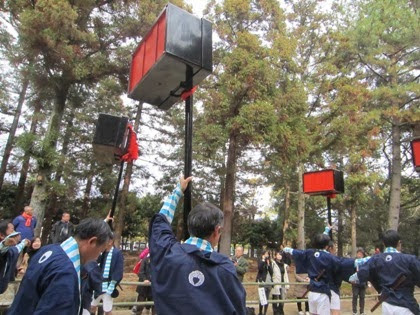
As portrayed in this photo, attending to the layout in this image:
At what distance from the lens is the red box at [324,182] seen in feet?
22.3

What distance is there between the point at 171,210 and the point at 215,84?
1130cm

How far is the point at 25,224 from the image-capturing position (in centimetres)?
819

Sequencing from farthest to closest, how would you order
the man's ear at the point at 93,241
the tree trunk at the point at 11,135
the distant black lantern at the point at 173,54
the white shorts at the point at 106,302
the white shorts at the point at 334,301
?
the tree trunk at the point at 11,135 < the white shorts at the point at 334,301 < the white shorts at the point at 106,302 < the distant black lantern at the point at 173,54 < the man's ear at the point at 93,241

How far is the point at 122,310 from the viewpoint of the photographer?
29.6ft

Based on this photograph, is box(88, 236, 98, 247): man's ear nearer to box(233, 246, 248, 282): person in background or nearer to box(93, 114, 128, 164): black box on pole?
box(93, 114, 128, 164): black box on pole

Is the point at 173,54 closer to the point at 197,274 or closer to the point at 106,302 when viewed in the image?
the point at 197,274

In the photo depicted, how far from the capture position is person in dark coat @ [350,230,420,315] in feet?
14.8

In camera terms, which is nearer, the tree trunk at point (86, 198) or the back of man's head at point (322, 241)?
the back of man's head at point (322, 241)

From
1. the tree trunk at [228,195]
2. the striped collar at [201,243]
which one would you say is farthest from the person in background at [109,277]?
the tree trunk at [228,195]

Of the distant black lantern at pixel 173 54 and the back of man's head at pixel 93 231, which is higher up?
the distant black lantern at pixel 173 54

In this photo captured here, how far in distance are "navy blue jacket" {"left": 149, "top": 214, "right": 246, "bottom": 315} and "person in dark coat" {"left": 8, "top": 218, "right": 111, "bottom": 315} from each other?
1.62ft

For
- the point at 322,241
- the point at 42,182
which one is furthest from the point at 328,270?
the point at 42,182

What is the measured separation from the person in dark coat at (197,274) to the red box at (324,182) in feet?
16.5

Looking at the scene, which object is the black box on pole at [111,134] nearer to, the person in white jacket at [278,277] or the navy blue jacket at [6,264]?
the navy blue jacket at [6,264]
